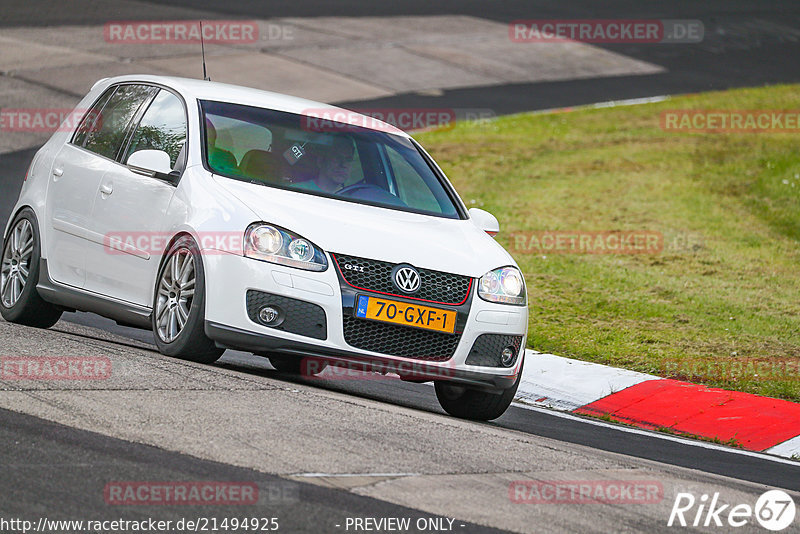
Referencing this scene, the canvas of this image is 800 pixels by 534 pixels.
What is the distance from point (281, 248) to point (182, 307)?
736 millimetres

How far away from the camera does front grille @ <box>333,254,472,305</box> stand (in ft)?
24.0

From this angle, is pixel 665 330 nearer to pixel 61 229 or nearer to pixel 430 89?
pixel 61 229

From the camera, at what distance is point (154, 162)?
7.88 m

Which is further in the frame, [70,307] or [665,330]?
[665,330]

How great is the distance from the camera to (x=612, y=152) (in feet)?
70.3

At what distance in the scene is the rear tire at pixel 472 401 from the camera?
26.9ft

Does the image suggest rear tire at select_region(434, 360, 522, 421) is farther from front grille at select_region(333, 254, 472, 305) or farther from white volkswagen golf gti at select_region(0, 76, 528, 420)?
front grille at select_region(333, 254, 472, 305)

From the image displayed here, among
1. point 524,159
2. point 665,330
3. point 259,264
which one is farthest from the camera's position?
point 524,159

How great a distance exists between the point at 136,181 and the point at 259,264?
1377 millimetres

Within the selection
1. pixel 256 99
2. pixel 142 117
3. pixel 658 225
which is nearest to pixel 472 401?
pixel 256 99

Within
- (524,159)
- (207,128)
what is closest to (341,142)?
(207,128)

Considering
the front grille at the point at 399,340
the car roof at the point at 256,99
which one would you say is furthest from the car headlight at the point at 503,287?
the car roof at the point at 256,99

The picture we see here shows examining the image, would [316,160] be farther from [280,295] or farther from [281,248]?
[280,295]

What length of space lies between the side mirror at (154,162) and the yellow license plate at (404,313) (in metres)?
1.52
